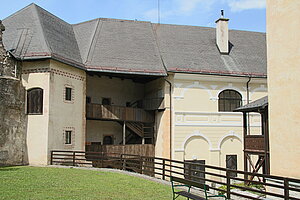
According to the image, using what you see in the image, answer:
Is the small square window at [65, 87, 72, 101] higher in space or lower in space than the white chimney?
lower

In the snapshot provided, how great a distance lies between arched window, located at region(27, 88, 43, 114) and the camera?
733 inches

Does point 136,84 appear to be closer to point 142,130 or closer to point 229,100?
point 142,130

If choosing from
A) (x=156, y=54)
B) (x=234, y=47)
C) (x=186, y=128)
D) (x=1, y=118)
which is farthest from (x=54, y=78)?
(x=234, y=47)

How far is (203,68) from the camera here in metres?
23.6

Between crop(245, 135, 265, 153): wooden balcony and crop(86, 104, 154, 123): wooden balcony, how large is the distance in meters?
9.35

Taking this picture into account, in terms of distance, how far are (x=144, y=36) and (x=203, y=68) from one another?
5312mm

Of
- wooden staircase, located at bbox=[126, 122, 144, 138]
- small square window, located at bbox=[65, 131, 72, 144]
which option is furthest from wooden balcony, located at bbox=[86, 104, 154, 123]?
small square window, located at bbox=[65, 131, 72, 144]

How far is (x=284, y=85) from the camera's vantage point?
12031 mm

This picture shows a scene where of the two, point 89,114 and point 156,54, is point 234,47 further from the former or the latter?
point 89,114

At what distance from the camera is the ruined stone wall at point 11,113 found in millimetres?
17391

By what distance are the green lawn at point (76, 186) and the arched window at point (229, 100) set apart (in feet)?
39.0

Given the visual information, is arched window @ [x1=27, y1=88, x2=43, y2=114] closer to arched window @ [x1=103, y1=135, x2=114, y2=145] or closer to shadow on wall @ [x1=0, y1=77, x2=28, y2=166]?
shadow on wall @ [x1=0, y1=77, x2=28, y2=166]

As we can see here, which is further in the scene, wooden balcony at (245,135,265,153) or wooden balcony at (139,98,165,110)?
wooden balcony at (139,98,165,110)

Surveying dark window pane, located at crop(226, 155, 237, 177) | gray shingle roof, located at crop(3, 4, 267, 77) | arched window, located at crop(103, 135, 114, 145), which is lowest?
dark window pane, located at crop(226, 155, 237, 177)
